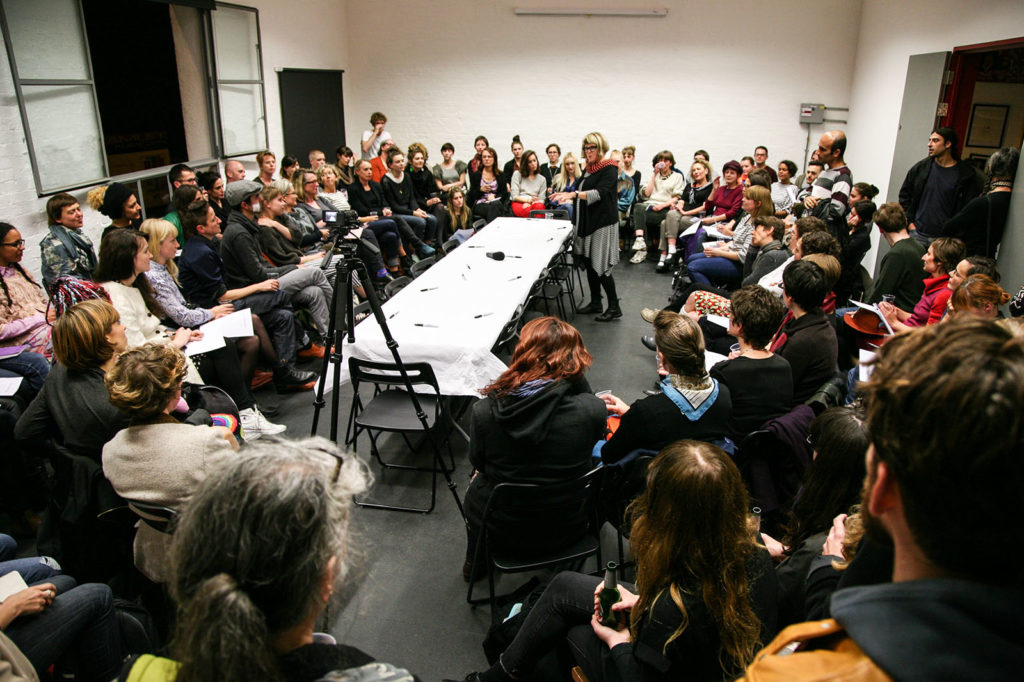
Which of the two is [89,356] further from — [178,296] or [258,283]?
[258,283]

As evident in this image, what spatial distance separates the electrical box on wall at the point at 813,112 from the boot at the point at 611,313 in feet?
16.0

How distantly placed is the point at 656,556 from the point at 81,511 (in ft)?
6.48

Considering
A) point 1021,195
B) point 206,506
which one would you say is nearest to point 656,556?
point 206,506

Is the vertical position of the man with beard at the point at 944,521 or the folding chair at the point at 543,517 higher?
the man with beard at the point at 944,521

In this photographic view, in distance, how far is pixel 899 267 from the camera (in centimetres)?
396

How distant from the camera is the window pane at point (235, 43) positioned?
22.6 feet

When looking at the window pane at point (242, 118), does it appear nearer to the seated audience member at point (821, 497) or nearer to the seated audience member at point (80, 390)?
the seated audience member at point (80, 390)

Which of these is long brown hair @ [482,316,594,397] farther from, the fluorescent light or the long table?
the fluorescent light

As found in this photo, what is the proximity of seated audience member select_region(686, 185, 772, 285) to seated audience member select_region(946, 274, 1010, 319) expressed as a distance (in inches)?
89.1

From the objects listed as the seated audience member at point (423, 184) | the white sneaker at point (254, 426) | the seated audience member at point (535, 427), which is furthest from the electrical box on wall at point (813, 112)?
the white sneaker at point (254, 426)

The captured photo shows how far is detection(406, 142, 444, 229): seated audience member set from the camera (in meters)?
7.57

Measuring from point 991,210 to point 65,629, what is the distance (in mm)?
5304

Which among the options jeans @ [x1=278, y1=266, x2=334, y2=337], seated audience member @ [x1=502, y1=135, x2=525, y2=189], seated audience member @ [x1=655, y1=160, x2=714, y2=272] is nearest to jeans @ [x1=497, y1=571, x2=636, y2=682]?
jeans @ [x1=278, y1=266, x2=334, y2=337]

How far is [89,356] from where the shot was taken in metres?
2.36
